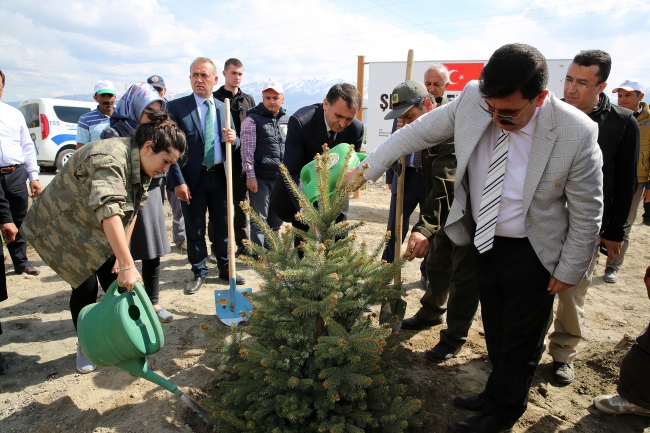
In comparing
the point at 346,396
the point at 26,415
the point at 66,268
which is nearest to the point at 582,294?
the point at 346,396

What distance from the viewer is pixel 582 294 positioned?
2.93 metres

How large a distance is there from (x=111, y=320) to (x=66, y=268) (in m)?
0.79

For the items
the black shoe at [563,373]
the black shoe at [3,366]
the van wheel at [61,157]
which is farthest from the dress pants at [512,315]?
the van wheel at [61,157]

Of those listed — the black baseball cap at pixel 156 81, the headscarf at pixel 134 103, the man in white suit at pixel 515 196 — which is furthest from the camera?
the black baseball cap at pixel 156 81

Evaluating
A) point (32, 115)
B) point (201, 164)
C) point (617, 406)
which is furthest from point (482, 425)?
point (32, 115)

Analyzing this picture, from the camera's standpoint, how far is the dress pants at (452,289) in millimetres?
3016

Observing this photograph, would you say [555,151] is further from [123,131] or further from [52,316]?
[52,316]

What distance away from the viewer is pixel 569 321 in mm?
2963

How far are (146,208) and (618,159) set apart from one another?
3.42m

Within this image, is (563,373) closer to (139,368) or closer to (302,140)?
(302,140)

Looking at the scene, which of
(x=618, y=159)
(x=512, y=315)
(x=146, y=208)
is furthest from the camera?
(x=146, y=208)

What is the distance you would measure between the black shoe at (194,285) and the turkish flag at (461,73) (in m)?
5.95

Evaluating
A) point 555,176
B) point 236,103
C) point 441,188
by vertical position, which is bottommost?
point 441,188

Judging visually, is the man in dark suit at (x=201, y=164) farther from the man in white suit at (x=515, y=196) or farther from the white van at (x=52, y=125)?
the white van at (x=52, y=125)
